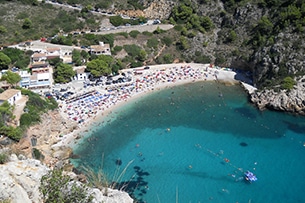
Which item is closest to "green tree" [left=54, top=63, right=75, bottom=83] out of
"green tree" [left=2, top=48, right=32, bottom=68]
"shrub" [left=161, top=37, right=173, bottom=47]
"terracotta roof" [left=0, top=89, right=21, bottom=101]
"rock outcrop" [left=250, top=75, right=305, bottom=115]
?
"green tree" [left=2, top=48, right=32, bottom=68]

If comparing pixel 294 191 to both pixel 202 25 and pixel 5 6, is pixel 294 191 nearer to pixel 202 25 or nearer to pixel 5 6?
pixel 202 25

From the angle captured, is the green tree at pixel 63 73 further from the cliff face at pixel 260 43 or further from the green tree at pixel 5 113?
the cliff face at pixel 260 43

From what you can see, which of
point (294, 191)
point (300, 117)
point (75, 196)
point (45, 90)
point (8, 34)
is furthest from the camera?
point (8, 34)

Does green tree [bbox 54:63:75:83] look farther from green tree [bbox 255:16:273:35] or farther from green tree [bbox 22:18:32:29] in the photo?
green tree [bbox 255:16:273:35]

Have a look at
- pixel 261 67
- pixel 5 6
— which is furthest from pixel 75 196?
pixel 5 6

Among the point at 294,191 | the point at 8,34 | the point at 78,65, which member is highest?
the point at 8,34

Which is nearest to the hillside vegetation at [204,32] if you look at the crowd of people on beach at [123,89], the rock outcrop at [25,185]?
the crowd of people on beach at [123,89]
